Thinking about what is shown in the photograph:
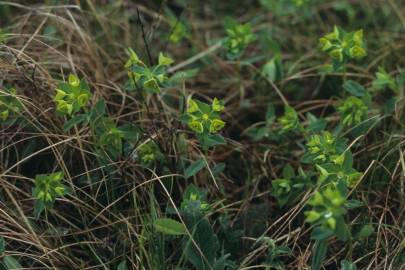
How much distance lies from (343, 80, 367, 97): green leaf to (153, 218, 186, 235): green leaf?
2.28 ft

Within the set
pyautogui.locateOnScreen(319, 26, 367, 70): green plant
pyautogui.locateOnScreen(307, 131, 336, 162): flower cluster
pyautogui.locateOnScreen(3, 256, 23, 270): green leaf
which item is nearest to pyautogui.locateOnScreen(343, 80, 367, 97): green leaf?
pyautogui.locateOnScreen(319, 26, 367, 70): green plant

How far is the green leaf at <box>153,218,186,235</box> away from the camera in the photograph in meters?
1.52

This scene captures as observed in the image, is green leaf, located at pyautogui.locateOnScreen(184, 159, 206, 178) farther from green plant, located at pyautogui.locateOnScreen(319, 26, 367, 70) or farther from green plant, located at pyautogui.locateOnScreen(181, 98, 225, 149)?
green plant, located at pyautogui.locateOnScreen(319, 26, 367, 70)

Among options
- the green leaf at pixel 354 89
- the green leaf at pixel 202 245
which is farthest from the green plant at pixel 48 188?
the green leaf at pixel 354 89

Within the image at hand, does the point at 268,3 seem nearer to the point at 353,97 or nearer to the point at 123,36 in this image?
the point at 123,36

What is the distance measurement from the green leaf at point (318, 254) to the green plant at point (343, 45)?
552 millimetres

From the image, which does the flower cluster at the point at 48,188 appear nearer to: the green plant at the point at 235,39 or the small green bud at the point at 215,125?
the small green bud at the point at 215,125

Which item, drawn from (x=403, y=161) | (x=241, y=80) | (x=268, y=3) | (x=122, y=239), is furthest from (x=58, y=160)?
(x=268, y=3)

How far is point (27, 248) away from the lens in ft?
5.27

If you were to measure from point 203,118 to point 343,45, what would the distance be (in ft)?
1.55

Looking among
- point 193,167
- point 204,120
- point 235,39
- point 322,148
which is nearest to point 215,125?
point 204,120

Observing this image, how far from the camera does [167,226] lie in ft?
5.00

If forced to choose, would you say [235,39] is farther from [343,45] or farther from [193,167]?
[193,167]

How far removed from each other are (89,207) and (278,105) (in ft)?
2.64
